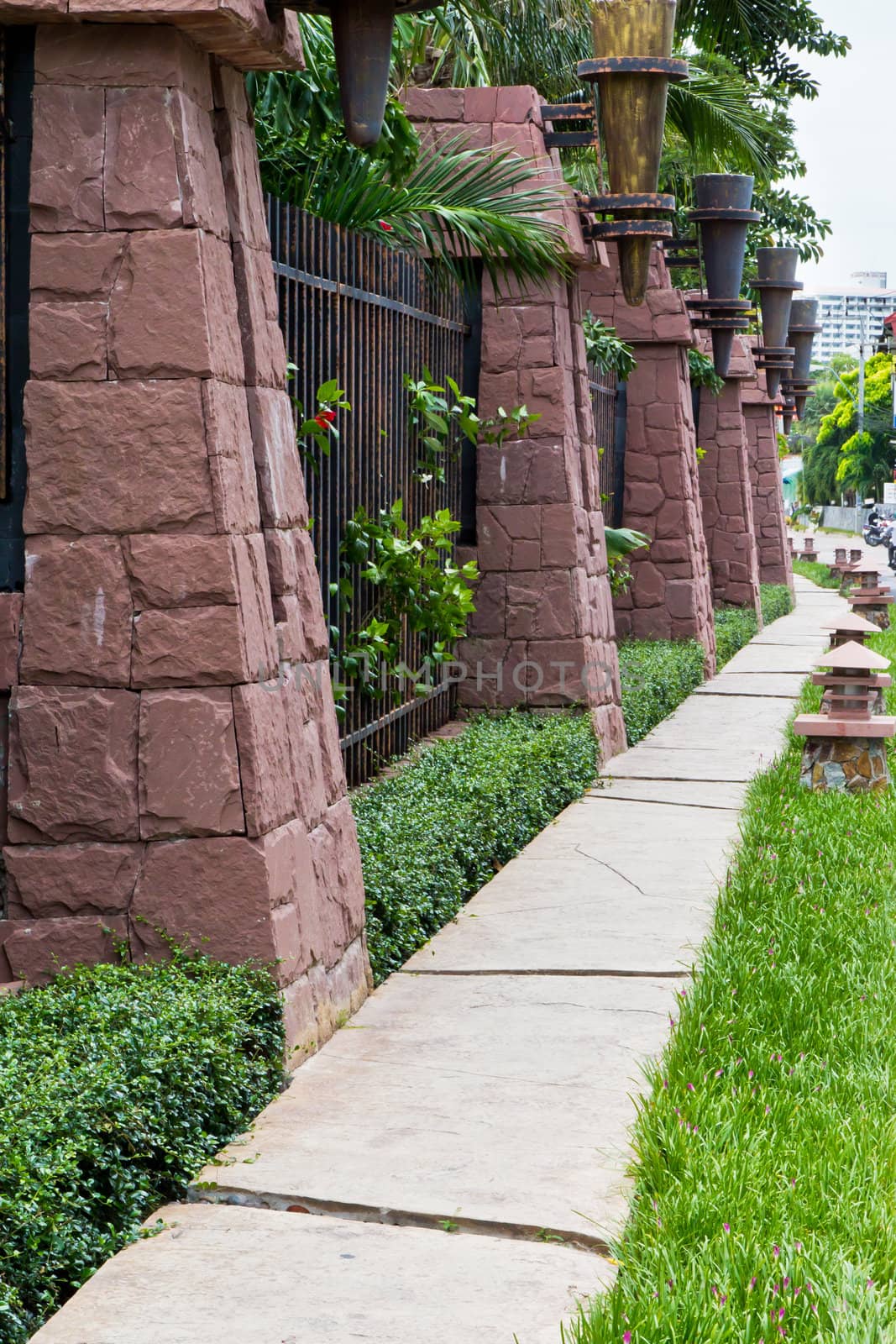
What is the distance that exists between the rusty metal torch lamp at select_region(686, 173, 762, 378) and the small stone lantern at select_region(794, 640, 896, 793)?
367 centimetres

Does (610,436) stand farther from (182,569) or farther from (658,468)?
(182,569)

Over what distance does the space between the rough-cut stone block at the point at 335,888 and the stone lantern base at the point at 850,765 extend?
10.7 ft

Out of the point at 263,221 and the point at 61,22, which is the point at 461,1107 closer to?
the point at 263,221

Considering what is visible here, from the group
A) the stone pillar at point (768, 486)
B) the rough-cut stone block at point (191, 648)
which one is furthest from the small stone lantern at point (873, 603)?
the rough-cut stone block at point (191, 648)

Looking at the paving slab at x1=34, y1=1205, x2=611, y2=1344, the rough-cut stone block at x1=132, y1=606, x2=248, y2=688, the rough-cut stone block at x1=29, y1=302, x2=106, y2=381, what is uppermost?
the rough-cut stone block at x1=29, y1=302, x2=106, y2=381

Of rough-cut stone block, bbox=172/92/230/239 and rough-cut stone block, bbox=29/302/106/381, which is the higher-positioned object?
rough-cut stone block, bbox=172/92/230/239

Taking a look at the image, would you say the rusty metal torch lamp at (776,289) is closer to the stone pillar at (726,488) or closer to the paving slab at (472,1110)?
the stone pillar at (726,488)

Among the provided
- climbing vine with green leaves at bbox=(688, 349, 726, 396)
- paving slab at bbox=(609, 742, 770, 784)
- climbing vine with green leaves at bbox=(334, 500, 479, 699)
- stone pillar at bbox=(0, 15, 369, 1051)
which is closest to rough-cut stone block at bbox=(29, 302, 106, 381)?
stone pillar at bbox=(0, 15, 369, 1051)

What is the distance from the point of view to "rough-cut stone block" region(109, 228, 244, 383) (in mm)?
3508

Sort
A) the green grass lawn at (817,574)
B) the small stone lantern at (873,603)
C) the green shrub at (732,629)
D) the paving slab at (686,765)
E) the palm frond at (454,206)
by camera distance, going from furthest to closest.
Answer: the green grass lawn at (817,574) < the small stone lantern at (873,603) < the green shrub at (732,629) < the paving slab at (686,765) < the palm frond at (454,206)

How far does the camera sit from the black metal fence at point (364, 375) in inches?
211

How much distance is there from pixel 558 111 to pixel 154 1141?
5963 mm

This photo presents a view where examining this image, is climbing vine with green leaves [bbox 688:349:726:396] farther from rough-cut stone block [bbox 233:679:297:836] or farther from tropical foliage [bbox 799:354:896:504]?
tropical foliage [bbox 799:354:896:504]

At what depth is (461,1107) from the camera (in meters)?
3.25
